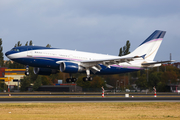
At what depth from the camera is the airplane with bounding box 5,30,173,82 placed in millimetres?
44156

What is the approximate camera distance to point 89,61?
1873 inches

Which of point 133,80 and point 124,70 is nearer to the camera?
point 124,70

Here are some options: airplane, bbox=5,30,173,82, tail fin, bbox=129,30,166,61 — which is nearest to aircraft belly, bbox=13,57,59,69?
airplane, bbox=5,30,173,82

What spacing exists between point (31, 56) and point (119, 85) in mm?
50728

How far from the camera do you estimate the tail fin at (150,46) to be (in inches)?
2243

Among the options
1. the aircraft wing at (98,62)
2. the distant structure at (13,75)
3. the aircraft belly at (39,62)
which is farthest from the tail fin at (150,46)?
the distant structure at (13,75)

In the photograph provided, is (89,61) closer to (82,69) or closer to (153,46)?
(82,69)

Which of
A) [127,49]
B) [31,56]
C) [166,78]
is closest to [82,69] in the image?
[31,56]

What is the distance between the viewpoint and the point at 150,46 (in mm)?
57406

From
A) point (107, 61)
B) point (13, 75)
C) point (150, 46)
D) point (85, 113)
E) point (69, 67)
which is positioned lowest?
point (85, 113)

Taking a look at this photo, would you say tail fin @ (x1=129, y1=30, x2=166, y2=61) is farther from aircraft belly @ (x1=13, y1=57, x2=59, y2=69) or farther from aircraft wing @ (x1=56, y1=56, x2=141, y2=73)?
aircraft belly @ (x1=13, y1=57, x2=59, y2=69)

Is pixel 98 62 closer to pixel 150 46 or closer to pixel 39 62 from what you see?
pixel 39 62

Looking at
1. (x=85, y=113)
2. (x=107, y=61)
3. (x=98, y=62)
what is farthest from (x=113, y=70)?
(x=85, y=113)

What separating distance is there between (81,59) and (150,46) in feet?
56.0
